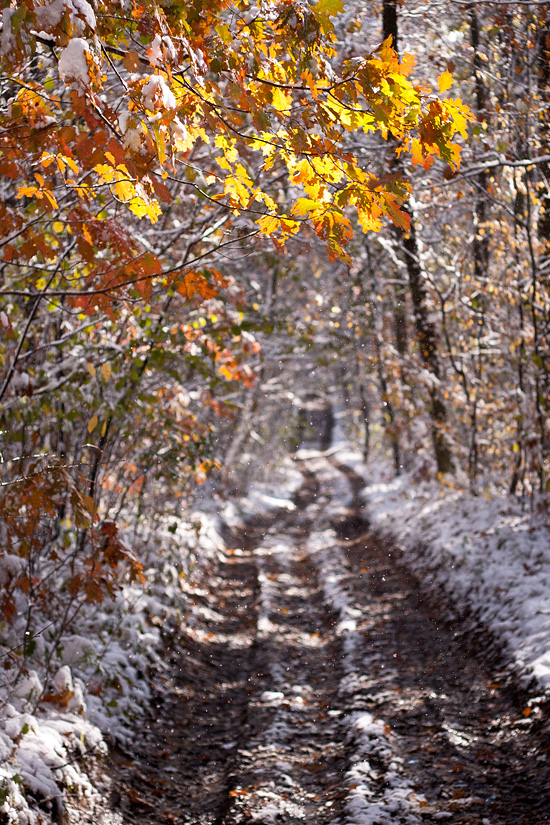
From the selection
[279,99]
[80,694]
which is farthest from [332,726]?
[279,99]

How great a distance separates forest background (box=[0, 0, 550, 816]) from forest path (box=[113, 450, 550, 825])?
→ 74 centimetres

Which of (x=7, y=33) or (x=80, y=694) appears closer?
(x=7, y=33)

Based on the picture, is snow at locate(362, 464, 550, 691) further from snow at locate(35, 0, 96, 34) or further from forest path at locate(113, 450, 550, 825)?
snow at locate(35, 0, 96, 34)

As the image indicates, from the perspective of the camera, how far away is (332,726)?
5.16 metres

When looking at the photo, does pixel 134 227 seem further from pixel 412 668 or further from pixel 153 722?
pixel 412 668

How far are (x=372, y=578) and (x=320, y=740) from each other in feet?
14.9

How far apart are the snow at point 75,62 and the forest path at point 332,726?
414 centimetres

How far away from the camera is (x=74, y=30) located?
2311mm

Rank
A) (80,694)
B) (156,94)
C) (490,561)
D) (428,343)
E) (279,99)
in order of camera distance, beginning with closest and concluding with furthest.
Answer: (156,94) < (279,99) < (80,694) < (490,561) < (428,343)

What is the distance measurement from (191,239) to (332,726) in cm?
472

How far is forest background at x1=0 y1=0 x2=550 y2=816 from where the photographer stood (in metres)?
2.88

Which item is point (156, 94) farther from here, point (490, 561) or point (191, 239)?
point (490, 561)

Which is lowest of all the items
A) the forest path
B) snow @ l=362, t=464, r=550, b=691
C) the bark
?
the forest path

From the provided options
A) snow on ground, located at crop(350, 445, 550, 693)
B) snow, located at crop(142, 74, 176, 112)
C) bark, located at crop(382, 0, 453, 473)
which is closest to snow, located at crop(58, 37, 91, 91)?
snow, located at crop(142, 74, 176, 112)
